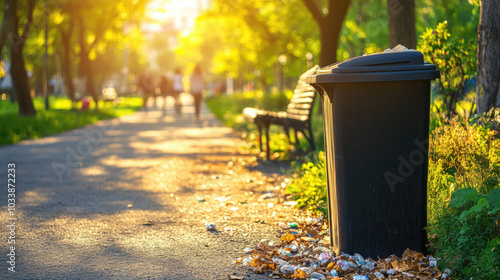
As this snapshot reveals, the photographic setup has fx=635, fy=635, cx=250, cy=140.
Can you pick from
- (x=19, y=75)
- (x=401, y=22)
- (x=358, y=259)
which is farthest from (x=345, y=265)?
(x=19, y=75)

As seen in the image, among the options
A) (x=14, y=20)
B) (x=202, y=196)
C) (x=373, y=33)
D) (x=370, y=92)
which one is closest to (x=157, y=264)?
(x=370, y=92)

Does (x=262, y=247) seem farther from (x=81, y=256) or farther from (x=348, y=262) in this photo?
(x=81, y=256)

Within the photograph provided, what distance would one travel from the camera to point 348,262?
4375 millimetres

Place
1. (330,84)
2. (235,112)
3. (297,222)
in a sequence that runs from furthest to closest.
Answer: (235,112) < (297,222) < (330,84)

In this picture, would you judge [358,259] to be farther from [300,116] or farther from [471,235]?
[300,116]

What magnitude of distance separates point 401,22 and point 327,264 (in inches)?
262

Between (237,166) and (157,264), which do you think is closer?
(157,264)

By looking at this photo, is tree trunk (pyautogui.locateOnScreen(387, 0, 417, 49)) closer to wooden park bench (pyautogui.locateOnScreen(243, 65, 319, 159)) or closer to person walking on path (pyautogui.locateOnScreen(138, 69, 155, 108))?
wooden park bench (pyautogui.locateOnScreen(243, 65, 319, 159))

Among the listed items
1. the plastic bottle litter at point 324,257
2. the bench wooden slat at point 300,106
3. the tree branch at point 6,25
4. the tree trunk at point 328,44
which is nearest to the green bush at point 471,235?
the plastic bottle litter at point 324,257

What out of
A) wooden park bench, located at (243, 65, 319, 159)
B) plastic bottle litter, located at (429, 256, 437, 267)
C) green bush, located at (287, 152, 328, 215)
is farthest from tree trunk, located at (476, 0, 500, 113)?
plastic bottle litter, located at (429, 256, 437, 267)

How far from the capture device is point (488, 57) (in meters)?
6.91

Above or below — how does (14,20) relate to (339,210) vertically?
above

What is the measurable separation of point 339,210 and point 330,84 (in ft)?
2.93

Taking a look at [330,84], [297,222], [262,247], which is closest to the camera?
[330,84]
